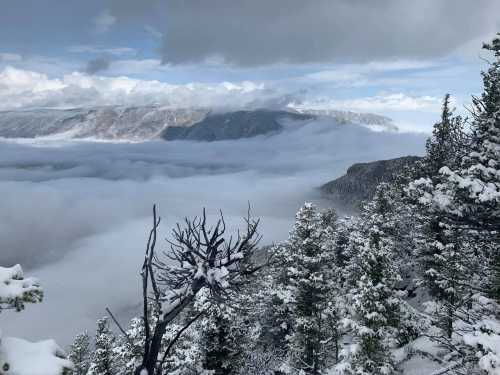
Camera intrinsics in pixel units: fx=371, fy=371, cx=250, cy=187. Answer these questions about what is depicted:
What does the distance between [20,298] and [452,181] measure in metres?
9.31

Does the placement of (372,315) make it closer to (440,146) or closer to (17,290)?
(440,146)

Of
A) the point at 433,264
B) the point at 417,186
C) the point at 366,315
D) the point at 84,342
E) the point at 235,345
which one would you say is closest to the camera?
the point at 417,186

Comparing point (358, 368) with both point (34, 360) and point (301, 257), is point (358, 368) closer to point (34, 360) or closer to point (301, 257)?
point (301, 257)

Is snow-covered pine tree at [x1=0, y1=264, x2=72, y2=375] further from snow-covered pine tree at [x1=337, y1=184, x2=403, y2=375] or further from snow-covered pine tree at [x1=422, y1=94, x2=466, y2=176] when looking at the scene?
snow-covered pine tree at [x1=422, y1=94, x2=466, y2=176]

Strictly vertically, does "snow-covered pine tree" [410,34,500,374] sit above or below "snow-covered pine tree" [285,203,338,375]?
above

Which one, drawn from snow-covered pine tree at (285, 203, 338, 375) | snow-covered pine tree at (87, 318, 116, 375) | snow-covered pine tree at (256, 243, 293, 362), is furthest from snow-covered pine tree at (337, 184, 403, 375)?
snow-covered pine tree at (87, 318, 116, 375)

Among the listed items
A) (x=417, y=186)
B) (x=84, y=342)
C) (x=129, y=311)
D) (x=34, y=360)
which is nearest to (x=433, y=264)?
(x=417, y=186)

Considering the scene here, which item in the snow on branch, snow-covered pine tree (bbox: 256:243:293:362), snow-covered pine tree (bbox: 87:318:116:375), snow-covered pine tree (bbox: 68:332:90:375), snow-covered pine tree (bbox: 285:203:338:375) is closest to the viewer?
the snow on branch

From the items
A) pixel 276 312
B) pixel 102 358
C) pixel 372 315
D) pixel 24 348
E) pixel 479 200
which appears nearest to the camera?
pixel 24 348

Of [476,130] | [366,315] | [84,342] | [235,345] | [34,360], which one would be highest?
[476,130]

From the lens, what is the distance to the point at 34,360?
3100 mm

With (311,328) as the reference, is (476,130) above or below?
above

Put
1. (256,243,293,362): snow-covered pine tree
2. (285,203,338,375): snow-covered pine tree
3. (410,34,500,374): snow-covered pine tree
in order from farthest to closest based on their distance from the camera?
(256,243,293,362): snow-covered pine tree < (285,203,338,375): snow-covered pine tree < (410,34,500,374): snow-covered pine tree

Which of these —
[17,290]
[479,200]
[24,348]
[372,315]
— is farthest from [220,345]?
[17,290]
